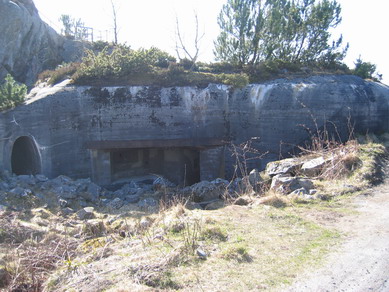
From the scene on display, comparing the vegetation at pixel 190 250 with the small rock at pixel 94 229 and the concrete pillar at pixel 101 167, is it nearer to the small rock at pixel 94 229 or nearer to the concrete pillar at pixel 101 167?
the small rock at pixel 94 229

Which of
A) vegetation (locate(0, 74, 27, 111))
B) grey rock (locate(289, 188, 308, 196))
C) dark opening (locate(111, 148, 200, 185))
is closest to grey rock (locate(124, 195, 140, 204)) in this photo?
dark opening (locate(111, 148, 200, 185))

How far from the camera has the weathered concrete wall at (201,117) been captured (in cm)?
1138

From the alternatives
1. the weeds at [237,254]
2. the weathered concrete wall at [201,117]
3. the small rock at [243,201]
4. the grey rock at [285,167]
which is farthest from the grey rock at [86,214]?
the weeds at [237,254]

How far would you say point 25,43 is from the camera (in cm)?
1931

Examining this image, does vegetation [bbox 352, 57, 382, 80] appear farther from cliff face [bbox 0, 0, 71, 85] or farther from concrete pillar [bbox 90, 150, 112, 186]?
cliff face [bbox 0, 0, 71, 85]

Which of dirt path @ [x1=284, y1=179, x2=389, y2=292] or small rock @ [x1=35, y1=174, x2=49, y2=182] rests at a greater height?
dirt path @ [x1=284, y1=179, x2=389, y2=292]

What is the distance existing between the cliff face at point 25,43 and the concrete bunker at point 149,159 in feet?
30.2

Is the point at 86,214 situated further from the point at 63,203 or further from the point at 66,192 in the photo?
the point at 66,192

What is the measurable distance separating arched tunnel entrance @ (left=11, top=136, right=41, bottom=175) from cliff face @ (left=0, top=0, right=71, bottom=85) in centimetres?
806

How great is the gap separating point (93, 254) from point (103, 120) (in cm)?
799

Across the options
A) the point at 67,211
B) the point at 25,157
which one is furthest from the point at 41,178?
the point at 67,211

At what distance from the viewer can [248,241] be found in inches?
173

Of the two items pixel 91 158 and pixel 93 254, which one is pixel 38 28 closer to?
pixel 91 158

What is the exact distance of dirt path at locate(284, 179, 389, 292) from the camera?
3193 mm
